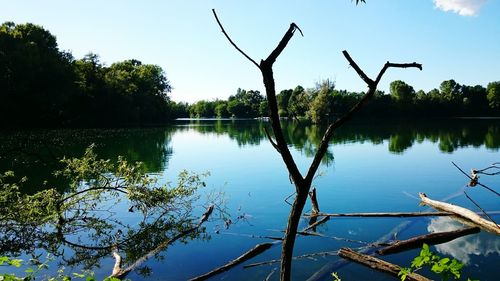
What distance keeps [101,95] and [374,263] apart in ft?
257

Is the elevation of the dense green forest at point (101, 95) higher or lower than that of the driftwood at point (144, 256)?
higher

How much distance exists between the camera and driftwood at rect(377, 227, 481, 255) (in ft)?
36.3

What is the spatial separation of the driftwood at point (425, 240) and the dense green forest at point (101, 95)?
7.10m

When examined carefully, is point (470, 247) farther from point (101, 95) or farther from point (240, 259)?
point (101, 95)

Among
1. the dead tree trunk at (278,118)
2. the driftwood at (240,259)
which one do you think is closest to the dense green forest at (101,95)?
the driftwood at (240,259)

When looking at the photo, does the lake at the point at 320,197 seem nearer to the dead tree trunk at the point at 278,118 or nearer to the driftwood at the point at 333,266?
the driftwood at the point at 333,266

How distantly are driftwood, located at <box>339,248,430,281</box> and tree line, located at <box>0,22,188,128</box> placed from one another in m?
37.7

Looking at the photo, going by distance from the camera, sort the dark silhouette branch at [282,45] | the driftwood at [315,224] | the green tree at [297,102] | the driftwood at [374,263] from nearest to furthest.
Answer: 1. the dark silhouette branch at [282,45]
2. the green tree at [297,102]
3. the driftwood at [374,263]
4. the driftwood at [315,224]

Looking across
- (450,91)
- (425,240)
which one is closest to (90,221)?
(425,240)

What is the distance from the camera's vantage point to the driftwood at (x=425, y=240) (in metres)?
11.1

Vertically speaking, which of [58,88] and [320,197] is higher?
[58,88]

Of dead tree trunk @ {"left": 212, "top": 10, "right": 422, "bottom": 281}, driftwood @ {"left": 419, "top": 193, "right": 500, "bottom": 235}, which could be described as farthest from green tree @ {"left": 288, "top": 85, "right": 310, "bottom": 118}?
driftwood @ {"left": 419, "top": 193, "right": 500, "bottom": 235}

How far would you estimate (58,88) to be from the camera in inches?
2453

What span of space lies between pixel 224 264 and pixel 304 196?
7597 millimetres
